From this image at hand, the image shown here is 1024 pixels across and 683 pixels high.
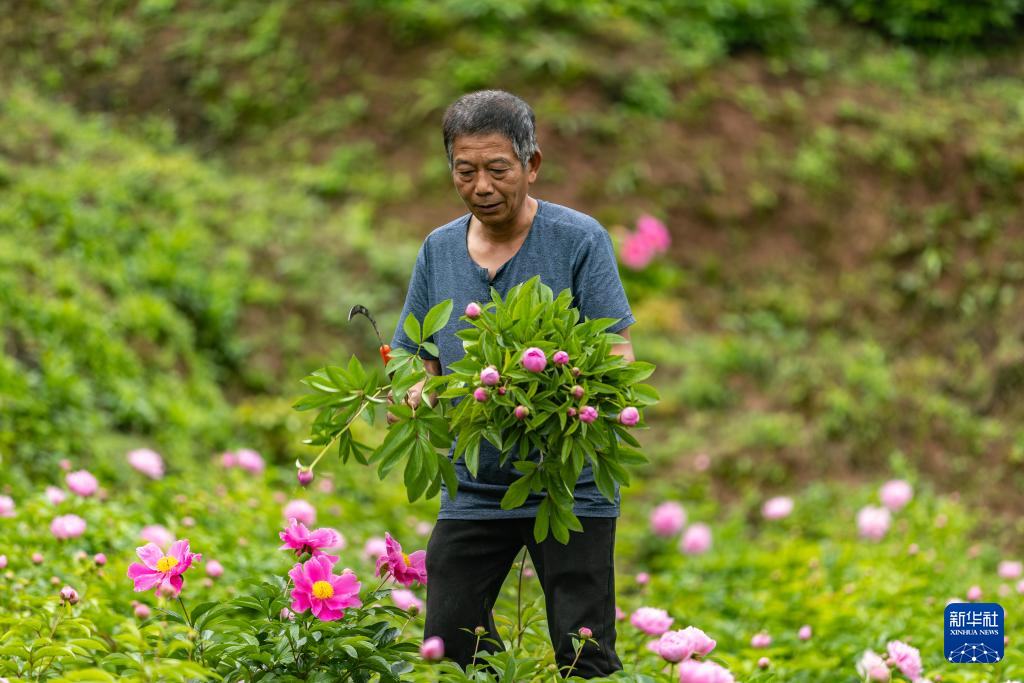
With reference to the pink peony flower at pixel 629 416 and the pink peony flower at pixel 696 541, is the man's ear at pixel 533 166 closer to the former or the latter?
the pink peony flower at pixel 629 416

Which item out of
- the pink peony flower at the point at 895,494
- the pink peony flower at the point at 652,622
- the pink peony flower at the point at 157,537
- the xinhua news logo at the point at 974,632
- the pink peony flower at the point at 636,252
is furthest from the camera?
the pink peony flower at the point at 636,252

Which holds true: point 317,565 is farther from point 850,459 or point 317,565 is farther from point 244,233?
point 244,233

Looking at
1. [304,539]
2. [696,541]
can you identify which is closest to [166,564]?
[304,539]

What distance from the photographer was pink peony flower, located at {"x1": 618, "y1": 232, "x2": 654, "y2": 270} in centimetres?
825

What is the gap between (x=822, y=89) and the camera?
979 centimetres

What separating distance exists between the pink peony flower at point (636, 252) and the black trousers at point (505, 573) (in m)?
5.55

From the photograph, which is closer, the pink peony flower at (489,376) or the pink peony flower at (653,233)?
the pink peony flower at (489,376)

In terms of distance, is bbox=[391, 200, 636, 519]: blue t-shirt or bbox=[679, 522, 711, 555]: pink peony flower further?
bbox=[679, 522, 711, 555]: pink peony flower

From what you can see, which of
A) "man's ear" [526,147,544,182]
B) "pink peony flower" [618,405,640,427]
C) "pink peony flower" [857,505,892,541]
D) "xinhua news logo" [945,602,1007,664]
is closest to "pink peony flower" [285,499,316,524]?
"man's ear" [526,147,544,182]

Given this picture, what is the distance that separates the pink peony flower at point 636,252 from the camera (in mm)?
8250

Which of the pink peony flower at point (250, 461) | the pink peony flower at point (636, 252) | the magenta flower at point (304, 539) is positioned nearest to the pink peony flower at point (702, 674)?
the magenta flower at point (304, 539)

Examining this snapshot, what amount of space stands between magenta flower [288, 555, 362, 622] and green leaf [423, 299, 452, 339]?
58 cm

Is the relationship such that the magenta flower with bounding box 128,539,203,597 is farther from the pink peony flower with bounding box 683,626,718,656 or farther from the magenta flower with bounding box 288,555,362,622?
the pink peony flower with bounding box 683,626,718,656

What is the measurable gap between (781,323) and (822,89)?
2.74 metres
